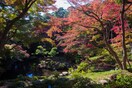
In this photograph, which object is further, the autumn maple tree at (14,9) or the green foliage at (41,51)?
the green foliage at (41,51)

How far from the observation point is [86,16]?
1086 centimetres

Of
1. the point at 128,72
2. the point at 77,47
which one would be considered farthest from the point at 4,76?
the point at 128,72

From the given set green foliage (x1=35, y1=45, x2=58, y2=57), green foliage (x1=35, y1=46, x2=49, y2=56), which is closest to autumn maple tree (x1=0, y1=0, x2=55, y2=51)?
green foliage (x1=35, y1=45, x2=58, y2=57)

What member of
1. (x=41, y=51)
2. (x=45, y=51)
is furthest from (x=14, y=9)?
(x=45, y=51)

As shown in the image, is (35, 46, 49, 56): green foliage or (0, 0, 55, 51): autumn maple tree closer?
(0, 0, 55, 51): autumn maple tree

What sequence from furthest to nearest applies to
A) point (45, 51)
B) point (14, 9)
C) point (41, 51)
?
1. point (45, 51)
2. point (41, 51)
3. point (14, 9)

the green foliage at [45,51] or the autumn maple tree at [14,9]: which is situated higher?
the autumn maple tree at [14,9]

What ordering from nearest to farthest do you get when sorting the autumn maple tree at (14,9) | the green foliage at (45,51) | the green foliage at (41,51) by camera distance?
the autumn maple tree at (14,9) < the green foliage at (45,51) < the green foliage at (41,51)

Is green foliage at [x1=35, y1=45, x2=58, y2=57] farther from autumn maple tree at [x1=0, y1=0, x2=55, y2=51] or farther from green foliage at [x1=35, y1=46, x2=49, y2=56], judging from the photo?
autumn maple tree at [x1=0, y1=0, x2=55, y2=51]

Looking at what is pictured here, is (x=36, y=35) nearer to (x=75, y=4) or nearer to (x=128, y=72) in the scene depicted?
(x=75, y=4)

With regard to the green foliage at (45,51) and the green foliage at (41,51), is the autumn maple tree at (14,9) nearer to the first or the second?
the green foliage at (45,51)

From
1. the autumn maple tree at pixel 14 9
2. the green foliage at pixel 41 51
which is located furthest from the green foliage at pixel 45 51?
the autumn maple tree at pixel 14 9

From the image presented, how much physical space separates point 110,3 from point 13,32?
4581mm

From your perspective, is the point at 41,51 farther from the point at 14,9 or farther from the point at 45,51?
the point at 14,9
